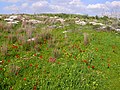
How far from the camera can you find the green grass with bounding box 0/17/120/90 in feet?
37.2

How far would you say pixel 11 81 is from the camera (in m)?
11.4

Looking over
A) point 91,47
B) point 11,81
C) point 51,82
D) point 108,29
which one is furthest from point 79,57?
point 108,29

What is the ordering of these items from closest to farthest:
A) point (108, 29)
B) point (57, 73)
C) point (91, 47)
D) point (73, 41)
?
1. point (57, 73)
2. point (91, 47)
3. point (73, 41)
4. point (108, 29)

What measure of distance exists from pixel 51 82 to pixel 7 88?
196cm

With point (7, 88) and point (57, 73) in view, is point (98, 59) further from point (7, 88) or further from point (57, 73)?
point (7, 88)

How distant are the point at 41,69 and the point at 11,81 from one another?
67.6 inches

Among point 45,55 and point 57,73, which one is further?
point 45,55

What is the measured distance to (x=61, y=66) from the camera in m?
12.6

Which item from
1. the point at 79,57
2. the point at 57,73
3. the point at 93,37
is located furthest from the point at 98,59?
the point at 93,37

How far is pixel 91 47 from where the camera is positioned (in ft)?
51.9

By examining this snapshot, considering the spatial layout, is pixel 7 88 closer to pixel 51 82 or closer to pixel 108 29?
pixel 51 82

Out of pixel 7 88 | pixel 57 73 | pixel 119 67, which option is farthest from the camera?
pixel 119 67

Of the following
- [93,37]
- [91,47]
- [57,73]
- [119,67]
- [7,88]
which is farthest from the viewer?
[93,37]

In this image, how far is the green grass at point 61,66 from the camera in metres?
11.3
